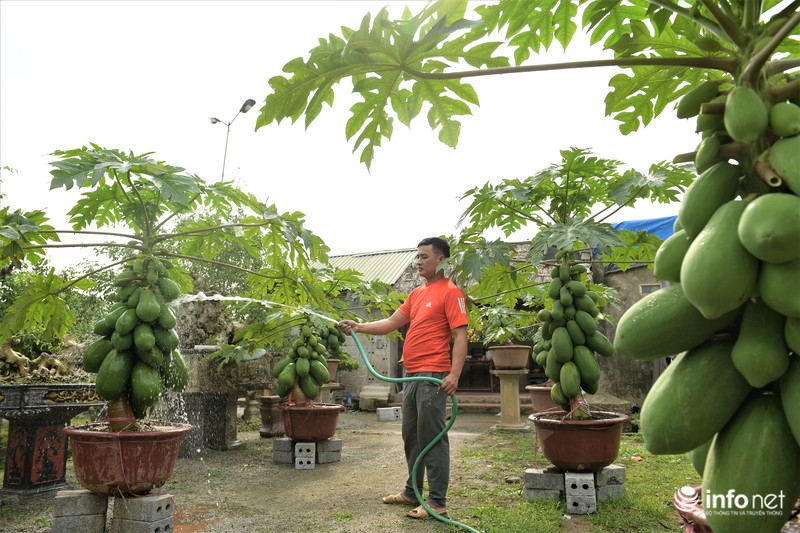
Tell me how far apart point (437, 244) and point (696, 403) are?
3406mm

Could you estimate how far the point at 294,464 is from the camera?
6023mm

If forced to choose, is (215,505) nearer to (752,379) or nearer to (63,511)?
(63,511)

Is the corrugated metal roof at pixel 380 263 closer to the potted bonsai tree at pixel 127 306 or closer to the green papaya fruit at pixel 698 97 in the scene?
the potted bonsai tree at pixel 127 306

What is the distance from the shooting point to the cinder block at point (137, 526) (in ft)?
10.2

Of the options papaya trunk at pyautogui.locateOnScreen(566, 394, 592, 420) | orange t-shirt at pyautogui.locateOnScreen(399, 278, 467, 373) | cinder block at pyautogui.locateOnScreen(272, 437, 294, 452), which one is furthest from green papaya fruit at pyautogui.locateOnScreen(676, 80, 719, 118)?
cinder block at pyautogui.locateOnScreen(272, 437, 294, 452)

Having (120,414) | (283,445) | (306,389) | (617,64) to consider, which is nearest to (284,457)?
(283,445)

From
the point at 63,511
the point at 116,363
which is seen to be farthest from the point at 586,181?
the point at 63,511

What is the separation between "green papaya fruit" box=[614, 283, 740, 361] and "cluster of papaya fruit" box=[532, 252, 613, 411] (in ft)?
10.7

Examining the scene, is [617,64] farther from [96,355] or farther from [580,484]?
[580,484]

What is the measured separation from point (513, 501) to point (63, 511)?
297cm

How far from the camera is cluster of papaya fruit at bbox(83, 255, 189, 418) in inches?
128

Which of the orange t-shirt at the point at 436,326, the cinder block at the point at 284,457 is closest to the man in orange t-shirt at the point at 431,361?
the orange t-shirt at the point at 436,326

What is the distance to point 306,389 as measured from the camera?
6.27 meters

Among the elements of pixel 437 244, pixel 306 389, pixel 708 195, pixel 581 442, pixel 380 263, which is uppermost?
pixel 380 263
